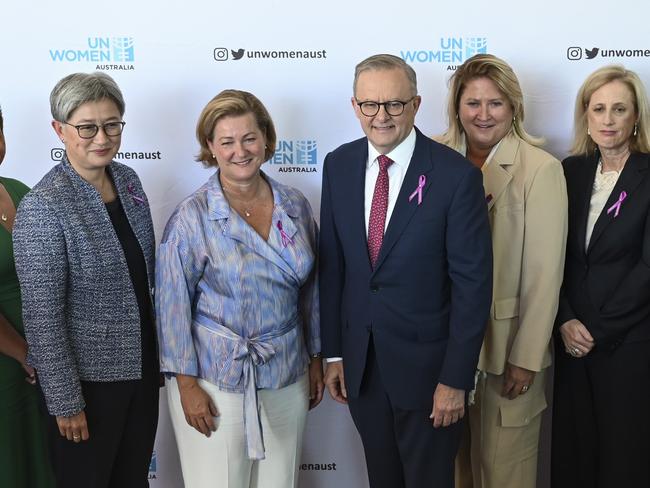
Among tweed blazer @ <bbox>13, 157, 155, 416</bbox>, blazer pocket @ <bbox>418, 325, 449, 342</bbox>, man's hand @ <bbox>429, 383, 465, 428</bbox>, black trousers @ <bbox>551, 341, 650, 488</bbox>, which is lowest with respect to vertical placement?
black trousers @ <bbox>551, 341, 650, 488</bbox>

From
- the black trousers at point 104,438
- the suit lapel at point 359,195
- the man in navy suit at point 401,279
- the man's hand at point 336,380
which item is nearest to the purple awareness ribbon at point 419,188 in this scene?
the man in navy suit at point 401,279

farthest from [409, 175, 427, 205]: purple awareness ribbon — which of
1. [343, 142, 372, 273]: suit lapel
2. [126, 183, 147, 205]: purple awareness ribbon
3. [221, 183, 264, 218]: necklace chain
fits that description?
[126, 183, 147, 205]: purple awareness ribbon

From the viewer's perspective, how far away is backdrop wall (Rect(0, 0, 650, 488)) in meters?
2.76

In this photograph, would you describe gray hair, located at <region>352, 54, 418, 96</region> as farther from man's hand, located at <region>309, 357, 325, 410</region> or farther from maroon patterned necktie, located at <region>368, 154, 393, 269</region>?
man's hand, located at <region>309, 357, 325, 410</region>

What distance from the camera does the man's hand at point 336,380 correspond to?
7.38ft

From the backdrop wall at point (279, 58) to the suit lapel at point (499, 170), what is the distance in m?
0.55

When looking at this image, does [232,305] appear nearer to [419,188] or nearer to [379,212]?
[379,212]

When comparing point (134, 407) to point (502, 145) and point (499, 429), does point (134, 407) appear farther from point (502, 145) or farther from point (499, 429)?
point (502, 145)

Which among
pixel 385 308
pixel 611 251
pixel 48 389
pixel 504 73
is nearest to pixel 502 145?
pixel 504 73

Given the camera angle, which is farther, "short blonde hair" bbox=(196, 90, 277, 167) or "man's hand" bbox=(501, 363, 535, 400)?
"man's hand" bbox=(501, 363, 535, 400)

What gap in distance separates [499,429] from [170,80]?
1.72 m

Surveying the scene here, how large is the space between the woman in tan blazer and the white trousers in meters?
0.62

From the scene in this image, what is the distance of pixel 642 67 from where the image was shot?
9.03 ft

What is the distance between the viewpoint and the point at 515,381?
7.69 feet
